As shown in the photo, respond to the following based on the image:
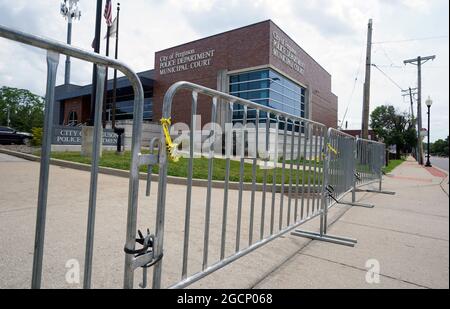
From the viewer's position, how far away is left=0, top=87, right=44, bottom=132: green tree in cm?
143

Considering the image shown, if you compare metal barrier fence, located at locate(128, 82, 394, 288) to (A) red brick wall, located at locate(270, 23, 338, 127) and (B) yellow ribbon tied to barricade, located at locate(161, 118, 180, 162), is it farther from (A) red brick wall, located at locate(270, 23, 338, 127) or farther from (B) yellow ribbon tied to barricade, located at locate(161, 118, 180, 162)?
(A) red brick wall, located at locate(270, 23, 338, 127)

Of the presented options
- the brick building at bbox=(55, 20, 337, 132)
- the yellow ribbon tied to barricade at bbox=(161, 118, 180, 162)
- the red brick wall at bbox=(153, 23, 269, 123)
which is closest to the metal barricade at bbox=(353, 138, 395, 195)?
the yellow ribbon tied to barricade at bbox=(161, 118, 180, 162)

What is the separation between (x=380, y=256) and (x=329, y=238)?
714mm

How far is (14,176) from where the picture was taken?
837 cm

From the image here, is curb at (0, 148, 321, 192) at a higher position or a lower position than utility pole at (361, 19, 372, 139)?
lower

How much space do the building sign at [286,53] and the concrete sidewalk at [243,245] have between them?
17346mm

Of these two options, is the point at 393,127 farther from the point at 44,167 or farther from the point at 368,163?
the point at 44,167

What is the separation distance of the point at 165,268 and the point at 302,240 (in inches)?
79.8

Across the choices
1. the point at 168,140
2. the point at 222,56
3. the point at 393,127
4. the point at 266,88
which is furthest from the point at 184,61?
the point at 393,127

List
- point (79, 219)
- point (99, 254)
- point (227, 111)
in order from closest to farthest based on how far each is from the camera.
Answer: point (227, 111) < point (99, 254) < point (79, 219)

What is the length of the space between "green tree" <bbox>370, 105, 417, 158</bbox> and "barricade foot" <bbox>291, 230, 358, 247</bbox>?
161 ft

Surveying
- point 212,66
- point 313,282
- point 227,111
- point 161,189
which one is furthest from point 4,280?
point 212,66

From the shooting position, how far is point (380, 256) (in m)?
3.36
